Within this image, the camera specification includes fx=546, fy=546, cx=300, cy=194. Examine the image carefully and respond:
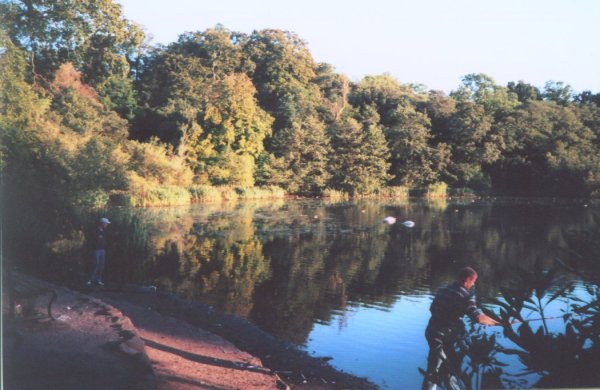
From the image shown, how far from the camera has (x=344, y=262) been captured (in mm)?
8688

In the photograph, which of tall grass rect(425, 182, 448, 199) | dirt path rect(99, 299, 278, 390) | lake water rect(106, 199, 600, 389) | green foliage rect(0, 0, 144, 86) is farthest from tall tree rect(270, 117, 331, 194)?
dirt path rect(99, 299, 278, 390)

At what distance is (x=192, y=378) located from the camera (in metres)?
3.21

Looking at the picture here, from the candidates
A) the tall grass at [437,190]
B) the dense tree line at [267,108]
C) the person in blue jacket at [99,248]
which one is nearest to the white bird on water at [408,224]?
the tall grass at [437,190]

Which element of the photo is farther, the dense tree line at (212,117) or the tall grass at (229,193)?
the tall grass at (229,193)

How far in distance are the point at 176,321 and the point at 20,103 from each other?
83.5 inches

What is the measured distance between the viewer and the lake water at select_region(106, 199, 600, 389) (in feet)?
15.9

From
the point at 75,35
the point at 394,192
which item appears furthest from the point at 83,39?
the point at 394,192

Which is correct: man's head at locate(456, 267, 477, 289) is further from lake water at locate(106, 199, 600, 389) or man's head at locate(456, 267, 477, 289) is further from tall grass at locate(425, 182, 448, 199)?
tall grass at locate(425, 182, 448, 199)

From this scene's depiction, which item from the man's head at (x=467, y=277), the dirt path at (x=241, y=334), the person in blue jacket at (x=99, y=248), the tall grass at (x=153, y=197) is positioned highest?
the tall grass at (x=153, y=197)

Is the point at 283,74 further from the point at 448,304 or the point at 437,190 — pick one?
the point at 437,190

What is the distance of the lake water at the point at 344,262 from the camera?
4.83m

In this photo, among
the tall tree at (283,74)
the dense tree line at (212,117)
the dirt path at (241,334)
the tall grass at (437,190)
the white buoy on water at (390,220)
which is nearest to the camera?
the dirt path at (241,334)

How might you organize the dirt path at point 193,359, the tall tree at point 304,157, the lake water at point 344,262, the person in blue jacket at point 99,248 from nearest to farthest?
the dirt path at point 193,359
the lake water at point 344,262
the person in blue jacket at point 99,248
the tall tree at point 304,157

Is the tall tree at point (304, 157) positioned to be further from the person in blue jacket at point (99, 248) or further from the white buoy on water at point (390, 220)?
the person in blue jacket at point (99, 248)
